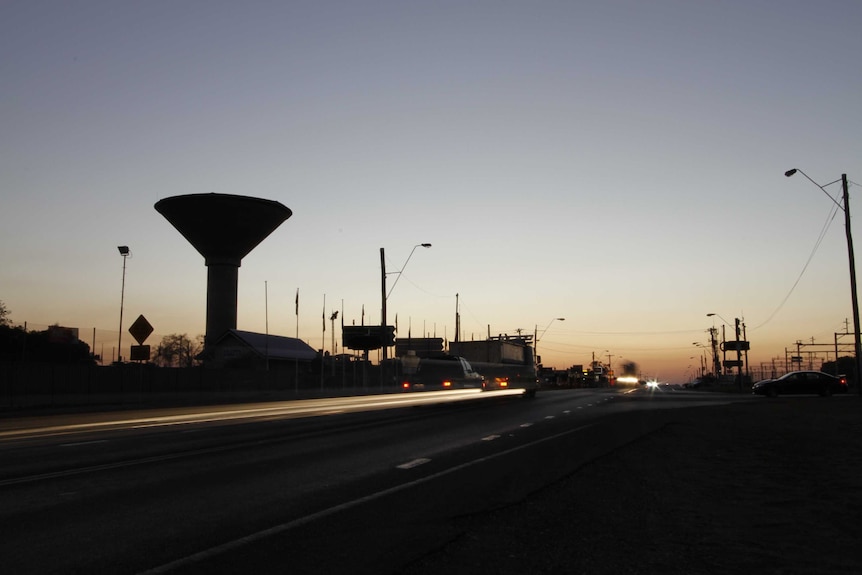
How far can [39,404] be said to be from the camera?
34.0 metres

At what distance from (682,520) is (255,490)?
15.8 feet

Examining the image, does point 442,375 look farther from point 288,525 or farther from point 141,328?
point 288,525

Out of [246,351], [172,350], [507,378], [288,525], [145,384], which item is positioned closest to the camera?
[288,525]

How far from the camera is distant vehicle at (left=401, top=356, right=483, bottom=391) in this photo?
37.1m

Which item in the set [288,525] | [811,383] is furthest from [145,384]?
[288,525]

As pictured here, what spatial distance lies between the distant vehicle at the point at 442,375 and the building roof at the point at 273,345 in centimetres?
3194

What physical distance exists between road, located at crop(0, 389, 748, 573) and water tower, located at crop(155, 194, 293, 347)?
5988cm

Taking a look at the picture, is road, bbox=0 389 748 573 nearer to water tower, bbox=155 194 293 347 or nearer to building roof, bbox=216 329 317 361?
building roof, bbox=216 329 317 361

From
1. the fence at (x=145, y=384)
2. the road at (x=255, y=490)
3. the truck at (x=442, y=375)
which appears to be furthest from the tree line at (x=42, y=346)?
the road at (x=255, y=490)

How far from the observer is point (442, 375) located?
39.2 meters

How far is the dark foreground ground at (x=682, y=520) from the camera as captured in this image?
5.96 m

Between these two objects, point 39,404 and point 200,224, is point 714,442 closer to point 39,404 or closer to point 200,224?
point 39,404

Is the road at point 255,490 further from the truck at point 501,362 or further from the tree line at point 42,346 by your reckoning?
the tree line at point 42,346

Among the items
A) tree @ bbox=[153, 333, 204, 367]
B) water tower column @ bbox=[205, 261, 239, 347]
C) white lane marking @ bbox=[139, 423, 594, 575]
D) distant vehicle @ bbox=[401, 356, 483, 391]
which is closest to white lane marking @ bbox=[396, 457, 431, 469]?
white lane marking @ bbox=[139, 423, 594, 575]
